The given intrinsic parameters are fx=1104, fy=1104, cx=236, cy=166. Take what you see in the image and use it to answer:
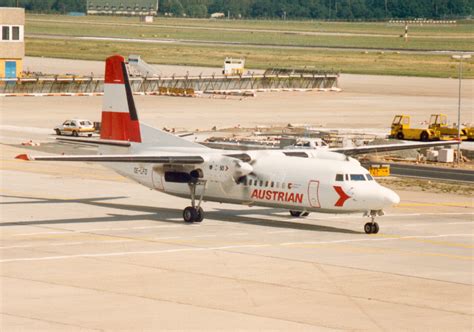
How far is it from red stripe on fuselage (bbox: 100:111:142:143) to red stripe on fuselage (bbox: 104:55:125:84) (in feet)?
5.28

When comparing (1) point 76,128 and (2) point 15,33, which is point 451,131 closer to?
(1) point 76,128

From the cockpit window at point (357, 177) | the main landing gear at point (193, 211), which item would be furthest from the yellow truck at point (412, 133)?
the cockpit window at point (357, 177)

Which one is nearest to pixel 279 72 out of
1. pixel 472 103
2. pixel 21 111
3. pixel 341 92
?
pixel 341 92

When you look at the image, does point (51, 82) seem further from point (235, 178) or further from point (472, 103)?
point (235, 178)

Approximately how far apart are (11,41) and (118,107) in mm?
78577

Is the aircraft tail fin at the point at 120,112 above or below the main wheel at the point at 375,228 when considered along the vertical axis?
above

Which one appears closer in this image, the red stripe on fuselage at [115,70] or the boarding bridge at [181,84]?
the red stripe on fuselage at [115,70]

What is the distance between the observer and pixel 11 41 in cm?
12725

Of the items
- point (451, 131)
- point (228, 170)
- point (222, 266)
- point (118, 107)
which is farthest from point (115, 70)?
point (451, 131)

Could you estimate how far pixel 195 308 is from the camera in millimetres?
32062

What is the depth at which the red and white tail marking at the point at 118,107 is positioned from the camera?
51.8 metres

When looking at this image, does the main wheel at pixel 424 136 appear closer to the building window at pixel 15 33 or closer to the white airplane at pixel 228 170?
the white airplane at pixel 228 170

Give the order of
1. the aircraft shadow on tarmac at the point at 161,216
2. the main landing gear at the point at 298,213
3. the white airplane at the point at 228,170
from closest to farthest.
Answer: the white airplane at the point at 228,170 → the aircraft shadow on tarmac at the point at 161,216 → the main landing gear at the point at 298,213

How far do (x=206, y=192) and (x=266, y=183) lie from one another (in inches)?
119
